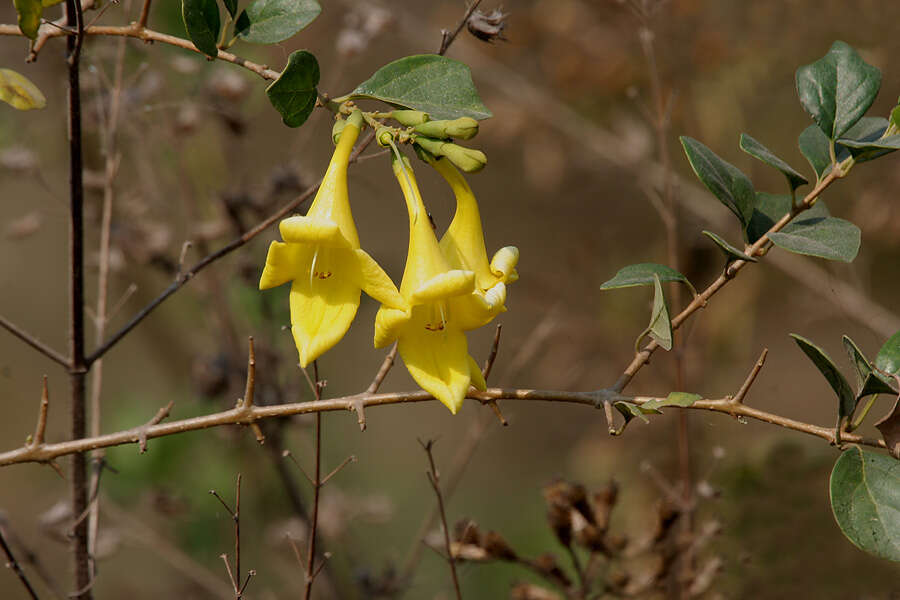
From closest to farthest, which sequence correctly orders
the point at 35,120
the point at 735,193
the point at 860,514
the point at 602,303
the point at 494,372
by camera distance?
1. the point at 860,514
2. the point at 735,193
3. the point at 35,120
4. the point at 602,303
5. the point at 494,372

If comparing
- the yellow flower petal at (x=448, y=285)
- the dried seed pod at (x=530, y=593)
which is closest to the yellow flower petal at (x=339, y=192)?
the yellow flower petal at (x=448, y=285)

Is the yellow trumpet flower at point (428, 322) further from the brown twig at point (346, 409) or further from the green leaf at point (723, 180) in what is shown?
the green leaf at point (723, 180)

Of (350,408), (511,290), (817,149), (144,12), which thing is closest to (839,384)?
(817,149)

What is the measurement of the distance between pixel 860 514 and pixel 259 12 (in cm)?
93

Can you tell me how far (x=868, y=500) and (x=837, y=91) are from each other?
0.48 m

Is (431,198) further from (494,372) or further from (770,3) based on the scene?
(770,3)

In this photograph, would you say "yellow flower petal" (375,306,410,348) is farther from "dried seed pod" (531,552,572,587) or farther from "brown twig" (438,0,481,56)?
"dried seed pod" (531,552,572,587)

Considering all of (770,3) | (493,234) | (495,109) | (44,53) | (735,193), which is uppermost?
(735,193)

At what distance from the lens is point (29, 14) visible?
887 mm

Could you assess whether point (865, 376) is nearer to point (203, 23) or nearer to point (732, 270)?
point (732, 270)

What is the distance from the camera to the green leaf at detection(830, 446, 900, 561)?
82cm

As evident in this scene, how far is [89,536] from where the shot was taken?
1345 millimetres

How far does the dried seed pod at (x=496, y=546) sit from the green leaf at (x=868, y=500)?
647mm

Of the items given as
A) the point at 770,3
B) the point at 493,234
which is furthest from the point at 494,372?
the point at 770,3
